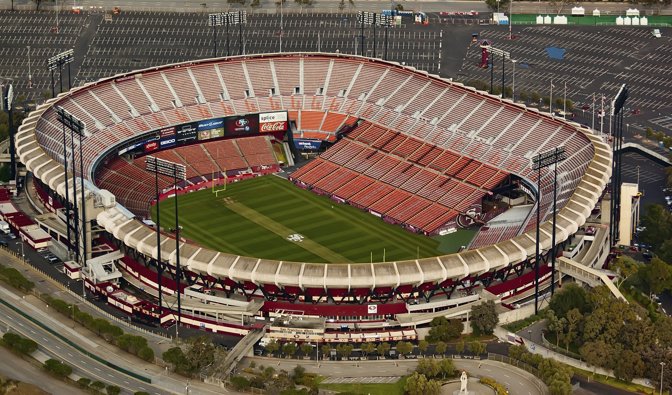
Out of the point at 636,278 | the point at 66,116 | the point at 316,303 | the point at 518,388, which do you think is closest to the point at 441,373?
the point at 518,388

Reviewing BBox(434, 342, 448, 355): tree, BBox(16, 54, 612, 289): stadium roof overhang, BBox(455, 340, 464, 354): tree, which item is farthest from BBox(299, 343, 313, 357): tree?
BBox(455, 340, 464, 354): tree

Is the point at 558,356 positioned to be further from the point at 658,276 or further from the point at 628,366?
the point at 658,276

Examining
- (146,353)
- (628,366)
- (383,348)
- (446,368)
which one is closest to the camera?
(628,366)

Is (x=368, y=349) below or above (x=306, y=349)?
above

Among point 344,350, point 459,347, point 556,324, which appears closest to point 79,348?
point 344,350

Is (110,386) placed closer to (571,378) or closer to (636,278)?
(571,378)

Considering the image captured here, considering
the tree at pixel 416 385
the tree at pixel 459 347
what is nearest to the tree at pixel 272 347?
the tree at pixel 416 385
